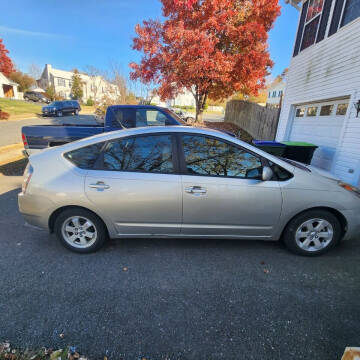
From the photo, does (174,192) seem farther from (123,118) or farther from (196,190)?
(123,118)

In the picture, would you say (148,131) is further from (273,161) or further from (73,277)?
(73,277)

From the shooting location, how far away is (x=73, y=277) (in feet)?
8.29

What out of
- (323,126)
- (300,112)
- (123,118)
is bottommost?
(123,118)

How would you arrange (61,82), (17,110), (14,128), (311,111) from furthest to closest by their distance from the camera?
(61,82) → (17,110) → (14,128) → (311,111)

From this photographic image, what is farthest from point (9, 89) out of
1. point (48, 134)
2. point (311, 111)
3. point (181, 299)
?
point (181, 299)

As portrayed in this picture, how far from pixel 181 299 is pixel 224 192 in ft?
4.17

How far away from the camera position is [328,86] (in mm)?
6574

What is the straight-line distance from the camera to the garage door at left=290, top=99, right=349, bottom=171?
6.23 metres

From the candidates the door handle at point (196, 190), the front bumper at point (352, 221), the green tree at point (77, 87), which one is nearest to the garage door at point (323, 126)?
the front bumper at point (352, 221)

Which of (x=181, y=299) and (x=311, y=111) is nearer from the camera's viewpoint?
(x=181, y=299)

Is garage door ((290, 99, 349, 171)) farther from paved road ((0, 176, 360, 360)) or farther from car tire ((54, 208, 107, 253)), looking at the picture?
car tire ((54, 208, 107, 253))

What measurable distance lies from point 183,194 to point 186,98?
6871cm

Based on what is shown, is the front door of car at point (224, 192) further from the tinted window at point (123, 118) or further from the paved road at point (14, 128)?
the paved road at point (14, 128)

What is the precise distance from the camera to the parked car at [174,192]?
2.72 metres
